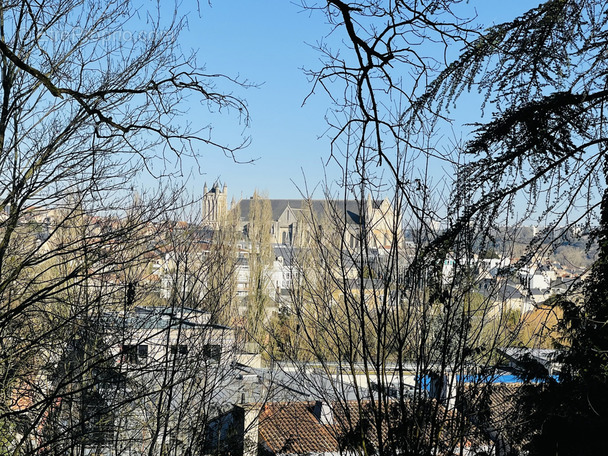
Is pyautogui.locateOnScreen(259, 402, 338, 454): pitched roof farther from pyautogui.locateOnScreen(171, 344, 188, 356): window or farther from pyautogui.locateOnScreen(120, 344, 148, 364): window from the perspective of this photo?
pyautogui.locateOnScreen(120, 344, 148, 364): window

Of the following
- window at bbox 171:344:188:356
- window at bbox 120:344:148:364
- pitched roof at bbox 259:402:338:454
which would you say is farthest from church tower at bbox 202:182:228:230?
pitched roof at bbox 259:402:338:454

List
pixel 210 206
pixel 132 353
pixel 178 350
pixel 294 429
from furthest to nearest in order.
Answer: pixel 294 429
pixel 210 206
pixel 178 350
pixel 132 353

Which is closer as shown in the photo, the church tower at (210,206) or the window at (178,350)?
the window at (178,350)

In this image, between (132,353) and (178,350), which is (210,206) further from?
(132,353)

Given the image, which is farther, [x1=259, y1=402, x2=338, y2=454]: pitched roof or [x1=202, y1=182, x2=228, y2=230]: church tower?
[x1=259, y1=402, x2=338, y2=454]: pitched roof

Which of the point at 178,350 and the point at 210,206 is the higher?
the point at 210,206

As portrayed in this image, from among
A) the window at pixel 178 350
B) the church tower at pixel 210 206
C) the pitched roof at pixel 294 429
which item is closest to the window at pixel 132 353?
the window at pixel 178 350

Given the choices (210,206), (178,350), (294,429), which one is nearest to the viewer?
(178,350)

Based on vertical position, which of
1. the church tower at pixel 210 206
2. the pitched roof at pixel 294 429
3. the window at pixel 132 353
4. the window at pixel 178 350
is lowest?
the pitched roof at pixel 294 429

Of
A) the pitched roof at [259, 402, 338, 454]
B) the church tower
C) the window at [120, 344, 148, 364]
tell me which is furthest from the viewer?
the pitched roof at [259, 402, 338, 454]

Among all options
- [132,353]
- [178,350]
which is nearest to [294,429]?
[178,350]

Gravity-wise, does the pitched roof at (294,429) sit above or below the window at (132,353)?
below

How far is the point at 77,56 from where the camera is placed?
482 centimetres

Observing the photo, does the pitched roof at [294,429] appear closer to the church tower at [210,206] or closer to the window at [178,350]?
the church tower at [210,206]
